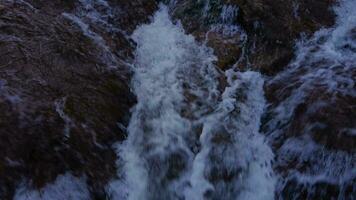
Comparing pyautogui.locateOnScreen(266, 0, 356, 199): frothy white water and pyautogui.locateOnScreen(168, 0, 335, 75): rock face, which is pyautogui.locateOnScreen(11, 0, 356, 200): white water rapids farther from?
pyautogui.locateOnScreen(168, 0, 335, 75): rock face

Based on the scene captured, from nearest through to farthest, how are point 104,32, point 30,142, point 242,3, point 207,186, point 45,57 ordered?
1. point 30,142
2. point 207,186
3. point 45,57
4. point 104,32
5. point 242,3

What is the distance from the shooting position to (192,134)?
6.70 m

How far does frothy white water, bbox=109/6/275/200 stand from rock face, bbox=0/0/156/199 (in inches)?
11.9

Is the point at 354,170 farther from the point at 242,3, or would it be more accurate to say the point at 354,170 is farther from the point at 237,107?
the point at 242,3

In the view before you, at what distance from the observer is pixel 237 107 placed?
284 inches

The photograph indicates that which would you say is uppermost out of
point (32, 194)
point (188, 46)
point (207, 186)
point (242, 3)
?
point (242, 3)

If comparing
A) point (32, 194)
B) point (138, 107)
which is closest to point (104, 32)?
point (138, 107)

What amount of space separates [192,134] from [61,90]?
6.53ft

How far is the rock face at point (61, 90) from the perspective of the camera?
18.5 feet

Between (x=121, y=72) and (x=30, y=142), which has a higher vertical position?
(x=121, y=72)

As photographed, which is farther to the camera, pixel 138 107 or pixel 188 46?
pixel 188 46

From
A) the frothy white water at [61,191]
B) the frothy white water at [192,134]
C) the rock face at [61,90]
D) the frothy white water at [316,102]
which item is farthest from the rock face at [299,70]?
the frothy white water at [61,191]

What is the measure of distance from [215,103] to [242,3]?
247 centimetres

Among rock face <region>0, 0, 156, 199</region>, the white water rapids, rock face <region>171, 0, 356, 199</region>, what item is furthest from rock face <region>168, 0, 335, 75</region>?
rock face <region>0, 0, 156, 199</region>
